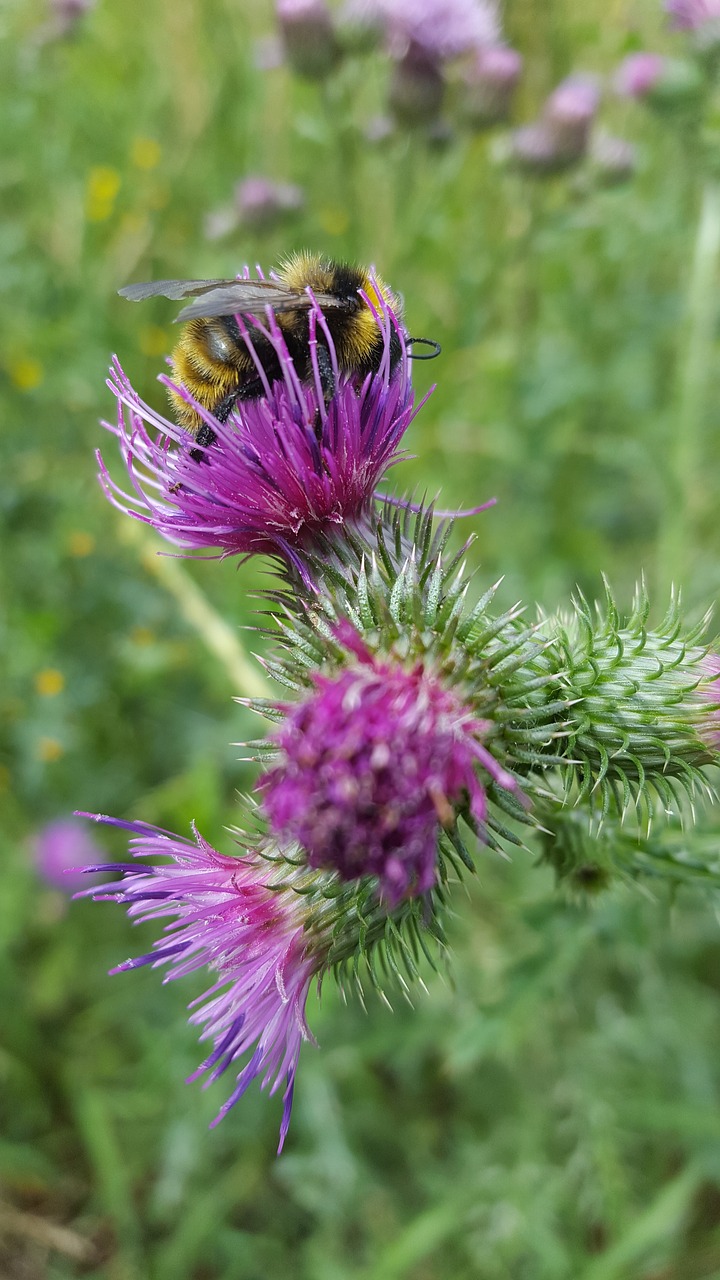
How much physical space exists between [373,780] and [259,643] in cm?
312

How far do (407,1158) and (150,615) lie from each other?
2873 mm

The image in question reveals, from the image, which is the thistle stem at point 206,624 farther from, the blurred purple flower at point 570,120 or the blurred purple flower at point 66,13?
the blurred purple flower at point 66,13

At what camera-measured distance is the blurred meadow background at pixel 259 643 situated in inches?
143

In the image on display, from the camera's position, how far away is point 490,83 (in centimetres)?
458

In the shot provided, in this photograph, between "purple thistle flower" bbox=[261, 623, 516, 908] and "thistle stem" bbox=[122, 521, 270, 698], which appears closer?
"purple thistle flower" bbox=[261, 623, 516, 908]

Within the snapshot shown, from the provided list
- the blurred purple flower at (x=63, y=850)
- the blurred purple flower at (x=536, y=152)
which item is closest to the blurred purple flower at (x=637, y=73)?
the blurred purple flower at (x=536, y=152)

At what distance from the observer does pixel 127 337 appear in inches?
214

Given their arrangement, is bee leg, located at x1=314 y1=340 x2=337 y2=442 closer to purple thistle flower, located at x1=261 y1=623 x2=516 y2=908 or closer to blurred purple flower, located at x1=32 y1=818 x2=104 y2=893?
purple thistle flower, located at x1=261 y1=623 x2=516 y2=908

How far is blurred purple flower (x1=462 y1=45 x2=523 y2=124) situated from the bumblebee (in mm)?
2809

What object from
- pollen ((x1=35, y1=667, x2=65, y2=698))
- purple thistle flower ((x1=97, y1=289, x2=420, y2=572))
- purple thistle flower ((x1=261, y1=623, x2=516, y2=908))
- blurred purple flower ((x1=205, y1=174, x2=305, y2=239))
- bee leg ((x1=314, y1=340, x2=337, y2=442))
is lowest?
purple thistle flower ((x1=261, y1=623, x2=516, y2=908))

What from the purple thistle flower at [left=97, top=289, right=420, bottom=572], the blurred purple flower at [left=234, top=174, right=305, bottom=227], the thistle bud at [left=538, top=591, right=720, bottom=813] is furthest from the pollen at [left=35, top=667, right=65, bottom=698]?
the thistle bud at [left=538, top=591, right=720, bottom=813]

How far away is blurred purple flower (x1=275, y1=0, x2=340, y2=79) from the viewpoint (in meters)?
4.50

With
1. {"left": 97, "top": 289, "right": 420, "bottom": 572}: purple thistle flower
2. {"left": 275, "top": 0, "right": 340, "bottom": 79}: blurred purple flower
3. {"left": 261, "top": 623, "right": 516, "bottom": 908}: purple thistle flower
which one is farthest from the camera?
{"left": 275, "top": 0, "right": 340, "bottom": 79}: blurred purple flower

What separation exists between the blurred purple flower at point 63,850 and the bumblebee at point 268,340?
3078mm
